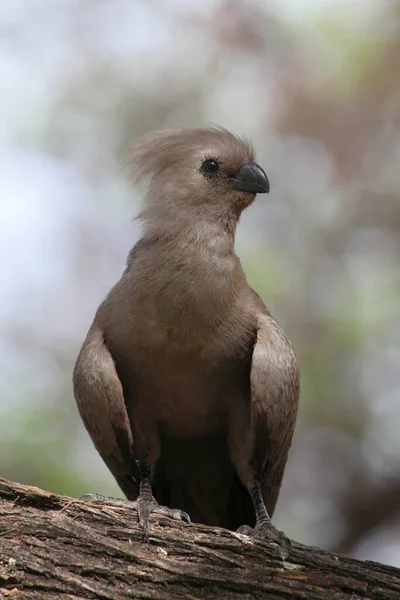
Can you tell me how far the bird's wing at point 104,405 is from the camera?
16.9 feet

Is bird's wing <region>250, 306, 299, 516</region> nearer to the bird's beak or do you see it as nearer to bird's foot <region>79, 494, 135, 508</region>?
the bird's beak

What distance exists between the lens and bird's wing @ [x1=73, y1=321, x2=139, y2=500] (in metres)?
5.15

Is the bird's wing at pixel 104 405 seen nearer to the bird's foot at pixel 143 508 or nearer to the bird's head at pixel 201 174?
the bird's foot at pixel 143 508

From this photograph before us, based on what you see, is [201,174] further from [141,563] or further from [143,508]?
[141,563]

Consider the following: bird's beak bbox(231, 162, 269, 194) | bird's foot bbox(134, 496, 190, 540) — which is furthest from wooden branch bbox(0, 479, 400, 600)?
bird's beak bbox(231, 162, 269, 194)

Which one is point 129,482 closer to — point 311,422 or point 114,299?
point 114,299

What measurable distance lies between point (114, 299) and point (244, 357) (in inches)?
31.8

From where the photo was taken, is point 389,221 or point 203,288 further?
point 389,221

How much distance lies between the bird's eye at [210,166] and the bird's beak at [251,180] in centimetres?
12

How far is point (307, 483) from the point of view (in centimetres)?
830

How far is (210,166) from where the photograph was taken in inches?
227

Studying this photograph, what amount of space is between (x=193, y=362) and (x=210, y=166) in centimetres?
126

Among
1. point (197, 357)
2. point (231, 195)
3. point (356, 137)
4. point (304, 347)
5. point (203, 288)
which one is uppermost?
point (356, 137)

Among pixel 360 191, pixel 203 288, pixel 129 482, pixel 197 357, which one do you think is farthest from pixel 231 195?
pixel 360 191
